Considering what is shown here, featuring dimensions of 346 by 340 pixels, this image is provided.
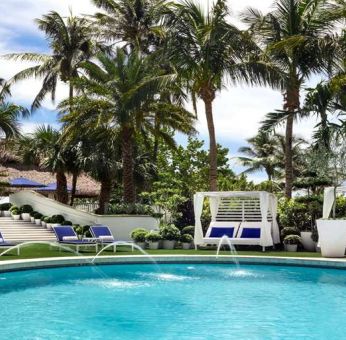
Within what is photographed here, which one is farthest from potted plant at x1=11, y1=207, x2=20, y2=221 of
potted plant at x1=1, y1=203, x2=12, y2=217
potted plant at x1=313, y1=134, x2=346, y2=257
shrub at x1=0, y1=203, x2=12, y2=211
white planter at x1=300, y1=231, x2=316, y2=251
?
potted plant at x1=313, y1=134, x2=346, y2=257

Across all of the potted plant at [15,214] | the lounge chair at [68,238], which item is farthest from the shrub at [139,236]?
the potted plant at [15,214]

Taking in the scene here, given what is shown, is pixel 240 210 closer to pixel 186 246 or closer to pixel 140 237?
pixel 186 246

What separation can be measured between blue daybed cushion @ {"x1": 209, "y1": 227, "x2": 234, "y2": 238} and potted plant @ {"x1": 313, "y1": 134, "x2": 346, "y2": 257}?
3.97 m

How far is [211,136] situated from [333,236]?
7936 mm

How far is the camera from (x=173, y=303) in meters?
11.0

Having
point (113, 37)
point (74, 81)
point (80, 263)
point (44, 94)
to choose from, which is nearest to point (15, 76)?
point (44, 94)

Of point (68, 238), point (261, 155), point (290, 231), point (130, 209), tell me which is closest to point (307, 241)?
point (290, 231)

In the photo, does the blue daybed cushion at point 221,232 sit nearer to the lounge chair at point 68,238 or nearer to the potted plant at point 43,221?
the lounge chair at point 68,238

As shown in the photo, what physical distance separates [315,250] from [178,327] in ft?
44.3

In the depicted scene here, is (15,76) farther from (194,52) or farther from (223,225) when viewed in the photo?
(223,225)

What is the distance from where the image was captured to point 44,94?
123ft

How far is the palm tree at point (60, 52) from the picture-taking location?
3597cm

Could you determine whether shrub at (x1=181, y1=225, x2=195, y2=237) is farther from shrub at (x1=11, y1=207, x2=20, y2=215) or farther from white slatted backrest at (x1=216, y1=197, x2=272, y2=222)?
shrub at (x1=11, y1=207, x2=20, y2=215)

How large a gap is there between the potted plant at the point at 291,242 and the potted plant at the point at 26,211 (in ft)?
43.3
